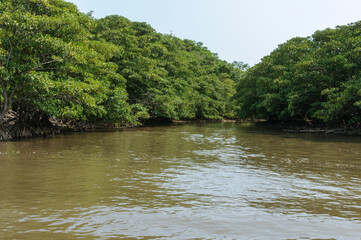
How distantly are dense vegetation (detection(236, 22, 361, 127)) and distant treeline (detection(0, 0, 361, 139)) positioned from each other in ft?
0.23

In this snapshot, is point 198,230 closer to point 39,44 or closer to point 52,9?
point 39,44

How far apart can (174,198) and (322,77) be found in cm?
2026

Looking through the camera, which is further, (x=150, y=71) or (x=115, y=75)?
(x=150, y=71)

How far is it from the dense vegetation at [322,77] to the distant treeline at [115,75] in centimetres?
7

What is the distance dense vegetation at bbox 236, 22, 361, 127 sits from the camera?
20547mm

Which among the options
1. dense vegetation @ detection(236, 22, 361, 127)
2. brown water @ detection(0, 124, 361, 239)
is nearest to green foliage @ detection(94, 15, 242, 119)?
dense vegetation @ detection(236, 22, 361, 127)

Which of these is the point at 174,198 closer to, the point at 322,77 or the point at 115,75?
the point at 115,75

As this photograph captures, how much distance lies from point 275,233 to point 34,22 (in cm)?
1180

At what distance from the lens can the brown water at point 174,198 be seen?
449 centimetres

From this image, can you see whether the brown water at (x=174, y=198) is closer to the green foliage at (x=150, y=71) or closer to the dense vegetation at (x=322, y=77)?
the dense vegetation at (x=322, y=77)

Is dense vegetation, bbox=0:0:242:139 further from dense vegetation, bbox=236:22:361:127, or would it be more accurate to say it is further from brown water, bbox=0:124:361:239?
dense vegetation, bbox=236:22:361:127

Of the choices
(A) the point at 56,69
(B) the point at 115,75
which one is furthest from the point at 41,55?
(B) the point at 115,75

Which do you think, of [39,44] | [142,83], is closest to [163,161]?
[39,44]

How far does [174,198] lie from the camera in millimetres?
6133
